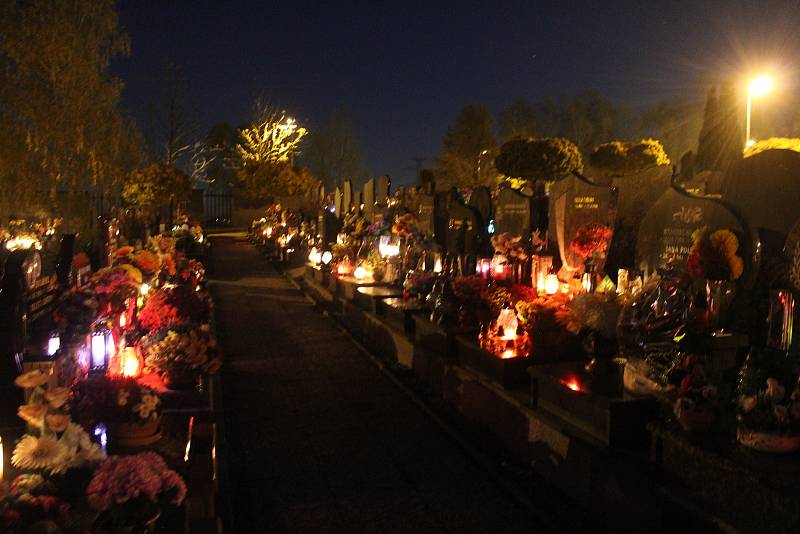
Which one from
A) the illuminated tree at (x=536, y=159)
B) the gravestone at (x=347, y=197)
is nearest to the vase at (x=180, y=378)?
the gravestone at (x=347, y=197)

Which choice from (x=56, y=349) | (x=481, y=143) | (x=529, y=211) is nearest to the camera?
(x=56, y=349)

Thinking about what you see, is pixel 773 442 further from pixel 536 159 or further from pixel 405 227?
pixel 536 159

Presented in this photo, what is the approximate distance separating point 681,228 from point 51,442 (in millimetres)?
5238

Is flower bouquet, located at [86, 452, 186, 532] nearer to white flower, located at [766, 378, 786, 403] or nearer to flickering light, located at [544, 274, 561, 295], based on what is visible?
white flower, located at [766, 378, 786, 403]

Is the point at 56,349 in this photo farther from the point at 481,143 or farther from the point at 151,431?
the point at 481,143

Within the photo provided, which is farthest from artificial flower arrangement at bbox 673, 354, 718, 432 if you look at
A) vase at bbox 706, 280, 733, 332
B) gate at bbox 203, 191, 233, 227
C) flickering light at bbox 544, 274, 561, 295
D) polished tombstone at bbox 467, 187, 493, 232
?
gate at bbox 203, 191, 233, 227

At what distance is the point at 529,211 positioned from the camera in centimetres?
991

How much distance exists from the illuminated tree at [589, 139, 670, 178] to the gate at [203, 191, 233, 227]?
91.3 feet

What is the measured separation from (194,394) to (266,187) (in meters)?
37.0

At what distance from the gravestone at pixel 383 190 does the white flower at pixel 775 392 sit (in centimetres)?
1243

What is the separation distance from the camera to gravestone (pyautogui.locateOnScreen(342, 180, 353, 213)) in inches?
790

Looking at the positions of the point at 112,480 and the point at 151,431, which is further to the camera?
the point at 151,431

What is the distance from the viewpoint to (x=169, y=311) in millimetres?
7258

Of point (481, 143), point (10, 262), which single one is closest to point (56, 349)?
point (10, 262)
